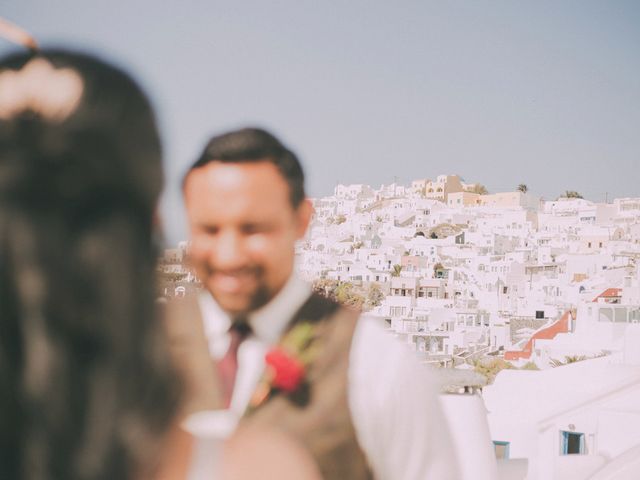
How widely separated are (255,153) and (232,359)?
0.41m

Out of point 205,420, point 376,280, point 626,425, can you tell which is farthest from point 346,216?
point 205,420

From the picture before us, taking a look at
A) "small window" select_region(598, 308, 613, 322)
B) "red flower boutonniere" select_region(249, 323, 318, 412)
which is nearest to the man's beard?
"red flower boutonniere" select_region(249, 323, 318, 412)

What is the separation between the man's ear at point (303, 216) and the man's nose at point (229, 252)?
0.16 meters

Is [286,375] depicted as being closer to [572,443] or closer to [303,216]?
[303,216]

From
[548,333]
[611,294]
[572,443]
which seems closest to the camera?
[572,443]

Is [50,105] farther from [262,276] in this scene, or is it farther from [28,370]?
[262,276]

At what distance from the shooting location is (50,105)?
668 mm

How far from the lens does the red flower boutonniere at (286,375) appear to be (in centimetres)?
134

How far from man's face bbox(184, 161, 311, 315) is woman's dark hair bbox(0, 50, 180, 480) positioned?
83 cm

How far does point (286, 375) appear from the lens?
1.34m

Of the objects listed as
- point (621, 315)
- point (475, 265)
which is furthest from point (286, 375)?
point (475, 265)

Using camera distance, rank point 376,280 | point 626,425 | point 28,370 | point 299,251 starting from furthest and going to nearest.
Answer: point 376,280 → point 626,425 → point 299,251 → point 28,370

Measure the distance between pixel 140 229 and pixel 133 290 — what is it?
0.06m

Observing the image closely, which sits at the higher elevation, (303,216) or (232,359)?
(303,216)
